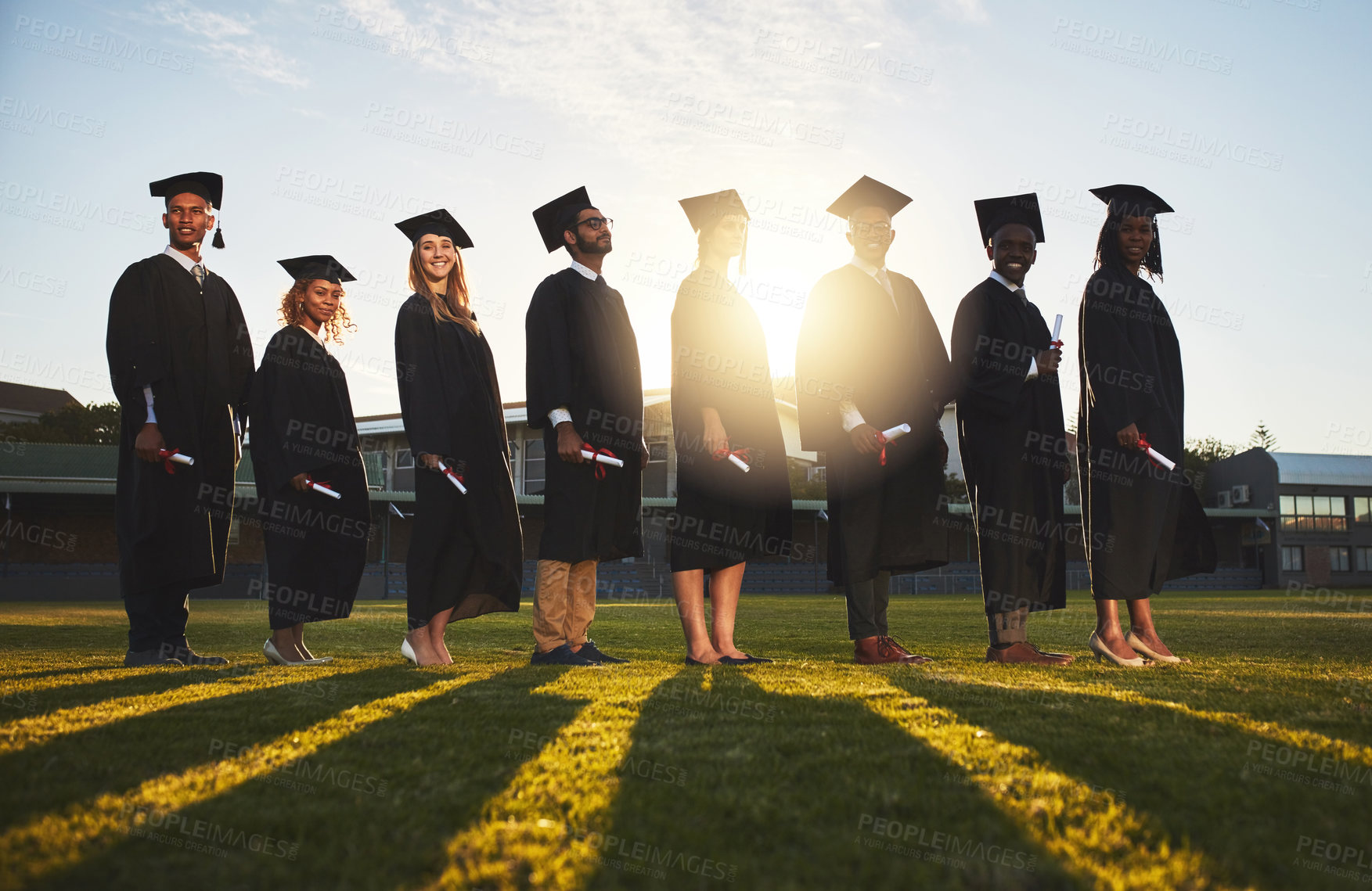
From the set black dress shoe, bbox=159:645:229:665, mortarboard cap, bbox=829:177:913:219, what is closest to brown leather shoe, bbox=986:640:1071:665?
mortarboard cap, bbox=829:177:913:219

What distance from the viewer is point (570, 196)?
5516 millimetres

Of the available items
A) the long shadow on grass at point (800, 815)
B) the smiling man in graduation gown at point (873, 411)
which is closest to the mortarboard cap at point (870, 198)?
the smiling man in graduation gown at point (873, 411)

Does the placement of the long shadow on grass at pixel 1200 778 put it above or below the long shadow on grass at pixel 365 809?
above

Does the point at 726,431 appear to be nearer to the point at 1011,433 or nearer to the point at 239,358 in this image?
the point at 1011,433

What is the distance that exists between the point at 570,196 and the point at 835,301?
1656mm

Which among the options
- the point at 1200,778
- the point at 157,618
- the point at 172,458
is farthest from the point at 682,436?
the point at 1200,778

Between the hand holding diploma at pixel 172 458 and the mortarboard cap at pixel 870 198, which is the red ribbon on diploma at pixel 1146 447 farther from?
the hand holding diploma at pixel 172 458

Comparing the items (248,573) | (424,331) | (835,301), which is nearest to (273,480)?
(424,331)

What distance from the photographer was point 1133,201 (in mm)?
5582

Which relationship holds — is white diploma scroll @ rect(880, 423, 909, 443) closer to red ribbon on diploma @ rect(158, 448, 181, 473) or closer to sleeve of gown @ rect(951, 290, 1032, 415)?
sleeve of gown @ rect(951, 290, 1032, 415)

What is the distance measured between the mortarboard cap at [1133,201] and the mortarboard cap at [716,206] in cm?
212

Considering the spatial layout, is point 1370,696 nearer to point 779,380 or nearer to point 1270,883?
point 1270,883

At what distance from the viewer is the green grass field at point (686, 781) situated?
1664 mm

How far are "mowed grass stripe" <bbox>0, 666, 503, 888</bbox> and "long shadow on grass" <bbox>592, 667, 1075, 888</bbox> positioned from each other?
35.2 inches
